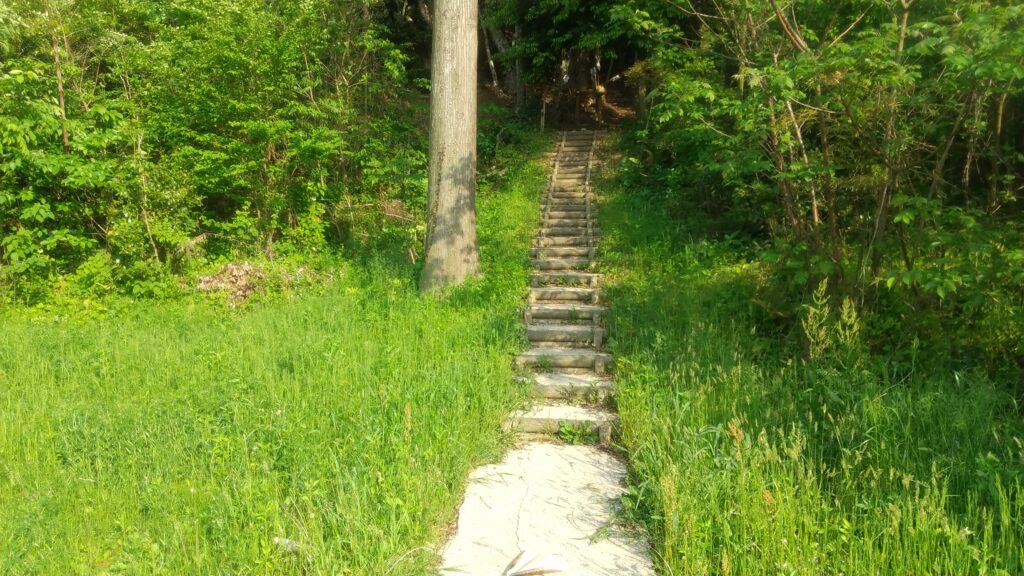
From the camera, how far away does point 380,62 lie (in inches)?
501

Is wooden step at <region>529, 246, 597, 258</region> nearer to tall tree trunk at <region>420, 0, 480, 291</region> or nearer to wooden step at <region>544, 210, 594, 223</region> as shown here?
wooden step at <region>544, 210, 594, 223</region>

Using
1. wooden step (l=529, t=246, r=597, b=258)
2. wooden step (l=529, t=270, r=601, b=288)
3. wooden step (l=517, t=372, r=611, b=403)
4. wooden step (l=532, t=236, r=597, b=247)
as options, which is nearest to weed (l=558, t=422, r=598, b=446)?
wooden step (l=517, t=372, r=611, b=403)

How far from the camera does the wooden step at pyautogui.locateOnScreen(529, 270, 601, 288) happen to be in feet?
27.2

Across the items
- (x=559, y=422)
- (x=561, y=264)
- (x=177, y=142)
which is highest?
(x=177, y=142)

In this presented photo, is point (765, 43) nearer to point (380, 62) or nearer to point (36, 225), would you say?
point (380, 62)

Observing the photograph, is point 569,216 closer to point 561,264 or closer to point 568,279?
point 561,264

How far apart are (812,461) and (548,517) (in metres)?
1.46

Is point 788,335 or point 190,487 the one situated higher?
point 788,335

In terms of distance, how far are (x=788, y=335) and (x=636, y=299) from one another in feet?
6.01

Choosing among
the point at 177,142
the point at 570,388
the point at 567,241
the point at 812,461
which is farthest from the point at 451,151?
the point at 812,461

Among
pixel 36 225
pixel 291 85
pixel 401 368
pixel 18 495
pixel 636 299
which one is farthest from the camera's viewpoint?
pixel 291 85

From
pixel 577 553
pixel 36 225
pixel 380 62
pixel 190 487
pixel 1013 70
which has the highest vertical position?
pixel 380 62

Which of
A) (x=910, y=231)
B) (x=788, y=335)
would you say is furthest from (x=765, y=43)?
(x=788, y=335)

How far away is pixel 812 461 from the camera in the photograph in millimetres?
3258
